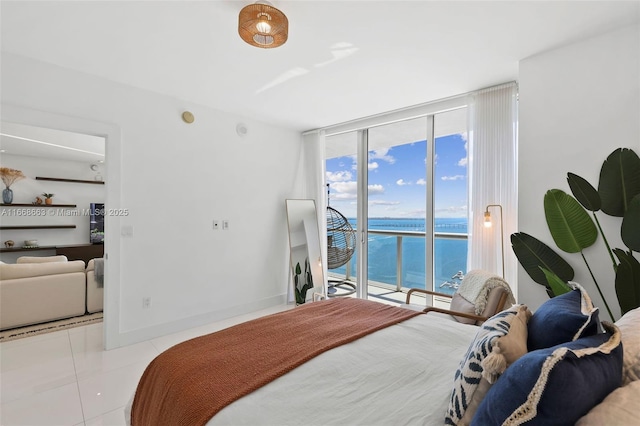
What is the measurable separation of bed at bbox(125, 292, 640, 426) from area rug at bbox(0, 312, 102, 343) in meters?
2.73


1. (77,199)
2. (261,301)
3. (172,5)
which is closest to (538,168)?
(172,5)

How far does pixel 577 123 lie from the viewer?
7.54 ft

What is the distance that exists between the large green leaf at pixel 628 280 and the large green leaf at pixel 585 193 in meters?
0.34

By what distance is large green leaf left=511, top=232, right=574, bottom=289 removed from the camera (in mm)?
2261

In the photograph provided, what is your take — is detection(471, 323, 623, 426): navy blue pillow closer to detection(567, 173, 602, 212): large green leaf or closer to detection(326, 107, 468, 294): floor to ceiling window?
detection(567, 173, 602, 212): large green leaf

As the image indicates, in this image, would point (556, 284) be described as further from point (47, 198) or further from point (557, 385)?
point (47, 198)

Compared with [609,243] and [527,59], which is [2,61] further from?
[609,243]

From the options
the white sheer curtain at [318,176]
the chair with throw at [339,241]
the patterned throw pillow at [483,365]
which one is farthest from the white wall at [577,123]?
the white sheer curtain at [318,176]

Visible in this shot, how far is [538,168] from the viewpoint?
2.47 metres

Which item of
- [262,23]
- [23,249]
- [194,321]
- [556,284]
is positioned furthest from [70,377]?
[23,249]

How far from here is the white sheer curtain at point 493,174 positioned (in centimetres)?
292

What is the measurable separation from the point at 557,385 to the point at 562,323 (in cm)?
36

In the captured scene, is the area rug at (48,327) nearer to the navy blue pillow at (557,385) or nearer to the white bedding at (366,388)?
the white bedding at (366,388)

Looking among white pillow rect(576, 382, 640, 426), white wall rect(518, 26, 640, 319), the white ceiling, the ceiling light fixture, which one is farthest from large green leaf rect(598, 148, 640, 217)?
the white ceiling
